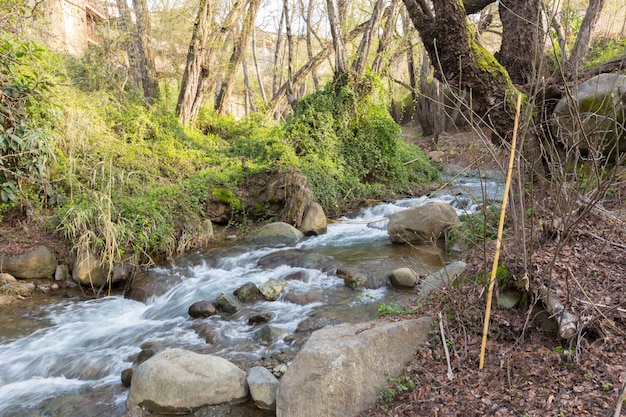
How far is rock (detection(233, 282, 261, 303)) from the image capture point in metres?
5.50

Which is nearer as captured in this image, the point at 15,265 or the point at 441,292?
the point at 441,292

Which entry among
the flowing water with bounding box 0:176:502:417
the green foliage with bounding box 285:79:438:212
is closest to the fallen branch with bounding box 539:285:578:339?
the flowing water with bounding box 0:176:502:417

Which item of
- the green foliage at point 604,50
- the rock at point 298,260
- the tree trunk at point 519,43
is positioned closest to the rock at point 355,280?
the rock at point 298,260

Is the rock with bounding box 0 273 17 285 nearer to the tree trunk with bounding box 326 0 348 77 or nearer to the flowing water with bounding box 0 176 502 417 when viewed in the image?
the flowing water with bounding box 0 176 502 417

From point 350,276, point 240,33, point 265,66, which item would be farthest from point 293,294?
point 265,66

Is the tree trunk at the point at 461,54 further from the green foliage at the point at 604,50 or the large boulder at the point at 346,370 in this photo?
the green foliage at the point at 604,50

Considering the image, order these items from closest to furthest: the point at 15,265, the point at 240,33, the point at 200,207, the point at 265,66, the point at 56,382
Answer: the point at 56,382 → the point at 15,265 → the point at 200,207 → the point at 240,33 → the point at 265,66

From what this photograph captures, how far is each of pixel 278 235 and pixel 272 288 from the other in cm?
230

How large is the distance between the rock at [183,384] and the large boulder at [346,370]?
1.93ft

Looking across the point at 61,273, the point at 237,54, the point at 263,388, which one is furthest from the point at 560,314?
the point at 237,54

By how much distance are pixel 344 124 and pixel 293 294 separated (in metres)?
6.72

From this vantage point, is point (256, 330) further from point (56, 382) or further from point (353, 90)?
point (353, 90)

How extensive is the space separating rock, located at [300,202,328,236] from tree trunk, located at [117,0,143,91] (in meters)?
6.43

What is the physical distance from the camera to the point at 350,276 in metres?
5.73
